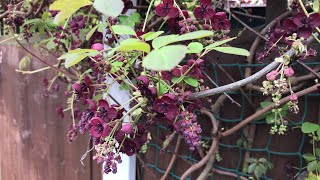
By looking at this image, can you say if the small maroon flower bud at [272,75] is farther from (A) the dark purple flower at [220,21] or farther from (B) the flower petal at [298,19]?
(A) the dark purple flower at [220,21]

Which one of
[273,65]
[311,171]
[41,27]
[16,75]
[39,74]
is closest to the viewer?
[273,65]

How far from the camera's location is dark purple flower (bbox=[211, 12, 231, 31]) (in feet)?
2.87

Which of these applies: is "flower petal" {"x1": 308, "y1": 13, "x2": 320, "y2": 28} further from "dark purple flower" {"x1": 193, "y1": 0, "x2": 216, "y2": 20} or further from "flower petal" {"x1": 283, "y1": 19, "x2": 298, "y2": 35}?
"dark purple flower" {"x1": 193, "y1": 0, "x2": 216, "y2": 20}

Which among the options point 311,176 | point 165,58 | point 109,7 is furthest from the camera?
point 311,176

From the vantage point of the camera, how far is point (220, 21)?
879 mm

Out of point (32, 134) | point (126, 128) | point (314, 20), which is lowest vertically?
point (32, 134)

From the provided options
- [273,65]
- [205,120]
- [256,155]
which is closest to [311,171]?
[256,155]

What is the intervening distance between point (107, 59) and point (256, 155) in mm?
830

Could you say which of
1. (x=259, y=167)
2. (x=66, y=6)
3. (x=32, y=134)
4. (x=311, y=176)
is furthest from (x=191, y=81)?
(x=32, y=134)

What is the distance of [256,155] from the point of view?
Answer: 1.42m

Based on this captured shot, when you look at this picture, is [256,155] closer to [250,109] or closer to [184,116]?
[250,109]

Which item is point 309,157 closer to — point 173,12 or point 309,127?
point 309,127

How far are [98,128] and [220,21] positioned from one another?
367 mm

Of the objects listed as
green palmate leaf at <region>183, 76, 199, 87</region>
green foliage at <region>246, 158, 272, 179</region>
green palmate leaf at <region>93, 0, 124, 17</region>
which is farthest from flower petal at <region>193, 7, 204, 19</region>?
green foliage at <region>246, 158, 272, 179</region>
